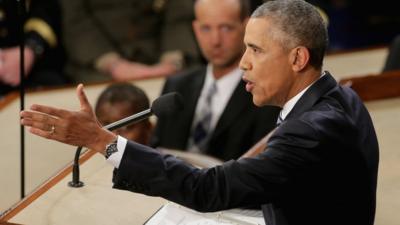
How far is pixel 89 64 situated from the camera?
323cm

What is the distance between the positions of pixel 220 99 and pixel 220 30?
220mm

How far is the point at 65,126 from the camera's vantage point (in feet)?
4.09

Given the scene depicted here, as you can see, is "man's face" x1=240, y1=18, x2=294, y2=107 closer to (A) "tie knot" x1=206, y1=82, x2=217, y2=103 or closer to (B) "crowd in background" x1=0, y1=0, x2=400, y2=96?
(A) "tie knot" x1=206, y1=82, x2=217, y2=103

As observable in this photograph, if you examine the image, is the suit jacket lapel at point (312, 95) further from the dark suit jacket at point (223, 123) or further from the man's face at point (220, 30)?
the man's face at point (220, 30)

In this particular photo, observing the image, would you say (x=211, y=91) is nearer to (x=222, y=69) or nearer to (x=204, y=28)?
(x=222, y=69)

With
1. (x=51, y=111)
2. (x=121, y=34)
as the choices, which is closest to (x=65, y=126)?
(x=51, y=111)

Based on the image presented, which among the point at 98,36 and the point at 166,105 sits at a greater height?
the point at 166,105

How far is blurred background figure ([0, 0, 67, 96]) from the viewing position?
10.3ft

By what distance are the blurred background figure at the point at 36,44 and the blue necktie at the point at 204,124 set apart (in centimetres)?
93

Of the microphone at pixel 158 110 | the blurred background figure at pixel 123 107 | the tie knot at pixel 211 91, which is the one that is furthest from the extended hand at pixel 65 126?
the tie knot at pixel 211 91

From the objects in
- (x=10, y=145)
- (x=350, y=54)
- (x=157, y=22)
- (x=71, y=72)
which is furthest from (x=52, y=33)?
(x=350, y=54)

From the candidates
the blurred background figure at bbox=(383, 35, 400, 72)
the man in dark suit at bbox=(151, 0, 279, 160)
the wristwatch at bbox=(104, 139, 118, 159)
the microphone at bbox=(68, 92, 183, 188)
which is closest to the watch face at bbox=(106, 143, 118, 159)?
the wristwatch at bbox=(104, 139, 118, 159)

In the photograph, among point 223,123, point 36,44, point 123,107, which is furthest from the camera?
point 36,44

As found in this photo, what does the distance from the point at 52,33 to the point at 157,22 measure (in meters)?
0.45
